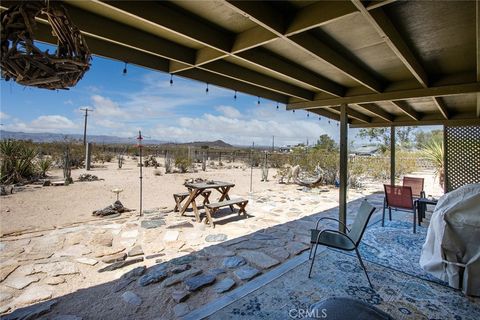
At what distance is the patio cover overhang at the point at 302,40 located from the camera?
190 centimetres

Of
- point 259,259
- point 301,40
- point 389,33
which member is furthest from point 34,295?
point 389,33

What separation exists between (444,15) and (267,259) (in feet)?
10.6

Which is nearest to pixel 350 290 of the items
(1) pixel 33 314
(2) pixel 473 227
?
(2) pixel 473 227

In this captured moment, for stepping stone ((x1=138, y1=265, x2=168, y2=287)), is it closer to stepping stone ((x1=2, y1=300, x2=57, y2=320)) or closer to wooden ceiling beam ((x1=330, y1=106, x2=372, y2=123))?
stepping stone ((x1=2, y1=300, x2=57, y2=320))

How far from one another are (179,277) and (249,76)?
2872mm

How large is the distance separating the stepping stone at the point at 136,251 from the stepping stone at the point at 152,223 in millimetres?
962

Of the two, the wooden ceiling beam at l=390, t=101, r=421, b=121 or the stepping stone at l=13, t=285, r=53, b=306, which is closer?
the stepping stone at l=13, t=285, r=53, b=306

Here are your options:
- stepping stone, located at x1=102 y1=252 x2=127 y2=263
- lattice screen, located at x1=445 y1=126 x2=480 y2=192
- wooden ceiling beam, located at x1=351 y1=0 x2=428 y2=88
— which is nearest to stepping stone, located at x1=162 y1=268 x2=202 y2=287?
stepping stone, located at x1=102 y1=252 x2=127 y2=263

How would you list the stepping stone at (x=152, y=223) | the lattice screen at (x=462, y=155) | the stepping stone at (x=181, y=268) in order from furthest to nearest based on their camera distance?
1. the lattice screen at (x=462, y=155)
2. the stepping stone at (x=152, y=223)
3. the stepping stone at (x=181, y=268)

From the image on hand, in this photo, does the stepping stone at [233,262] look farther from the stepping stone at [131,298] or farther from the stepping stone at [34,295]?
the stepping stone at [34,295]

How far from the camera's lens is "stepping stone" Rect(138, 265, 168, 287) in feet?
9.31

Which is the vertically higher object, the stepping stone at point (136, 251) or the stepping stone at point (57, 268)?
the stepping stone at point (136, 251)

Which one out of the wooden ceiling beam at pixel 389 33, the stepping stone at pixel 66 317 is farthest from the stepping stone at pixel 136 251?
the wooden ceiling beam at pixel 389 33

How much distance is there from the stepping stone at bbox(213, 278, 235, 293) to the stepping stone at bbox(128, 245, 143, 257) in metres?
1.47
